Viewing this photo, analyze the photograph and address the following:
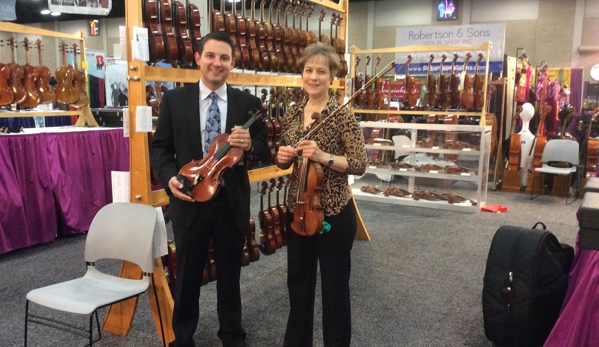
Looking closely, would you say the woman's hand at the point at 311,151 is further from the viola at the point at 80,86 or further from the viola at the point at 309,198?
the viola at the point at 80,86

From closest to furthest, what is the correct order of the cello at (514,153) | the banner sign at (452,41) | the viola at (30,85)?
1. the viola at (30,85)
2. the cello at (514,153)
3. the banner sign at (452,41)

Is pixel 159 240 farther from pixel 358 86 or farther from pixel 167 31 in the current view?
pixel 358 86

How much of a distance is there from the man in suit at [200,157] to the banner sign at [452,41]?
6.03 m

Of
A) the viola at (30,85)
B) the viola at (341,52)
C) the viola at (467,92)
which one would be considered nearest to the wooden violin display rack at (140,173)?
the viola at (341,52)

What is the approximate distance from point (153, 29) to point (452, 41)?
281 inches

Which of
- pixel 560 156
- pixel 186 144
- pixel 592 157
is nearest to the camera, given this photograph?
pixel 186 144

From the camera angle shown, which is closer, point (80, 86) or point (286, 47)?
point (286, 47)

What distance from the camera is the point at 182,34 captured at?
2.67 metres

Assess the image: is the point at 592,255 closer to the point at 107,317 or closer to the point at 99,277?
the point at 99,277

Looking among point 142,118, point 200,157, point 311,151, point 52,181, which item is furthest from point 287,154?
point 52,181

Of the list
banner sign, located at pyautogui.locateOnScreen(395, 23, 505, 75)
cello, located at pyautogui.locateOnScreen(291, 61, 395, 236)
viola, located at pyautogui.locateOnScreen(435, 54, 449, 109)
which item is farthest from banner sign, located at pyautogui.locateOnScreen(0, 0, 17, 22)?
banner sign, located at pyautogui.locateOnScreen(395, 23, 505, 75)

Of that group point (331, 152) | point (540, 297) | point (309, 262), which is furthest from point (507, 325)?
point (331, 152)

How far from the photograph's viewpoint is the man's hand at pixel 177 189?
2.13 metres

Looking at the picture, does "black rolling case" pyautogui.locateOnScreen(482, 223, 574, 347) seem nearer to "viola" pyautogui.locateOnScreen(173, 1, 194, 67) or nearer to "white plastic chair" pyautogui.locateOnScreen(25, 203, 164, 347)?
"white plastic chair" pyautogui.locateOnScreen(25, 203, 164, 347)
